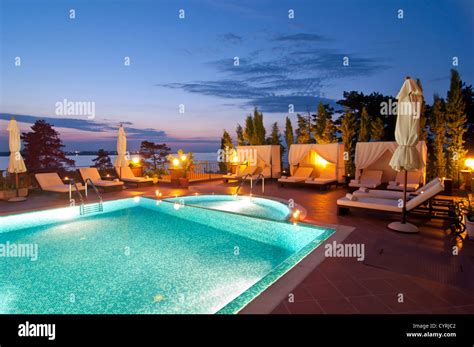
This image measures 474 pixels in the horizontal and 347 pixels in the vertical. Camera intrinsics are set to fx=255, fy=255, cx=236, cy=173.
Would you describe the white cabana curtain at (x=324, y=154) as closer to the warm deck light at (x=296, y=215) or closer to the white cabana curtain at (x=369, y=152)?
the white cabana curtain at (x=369, y=152)

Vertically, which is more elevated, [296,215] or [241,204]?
[296,215]

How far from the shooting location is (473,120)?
14.8 metres

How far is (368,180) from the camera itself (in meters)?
9.79

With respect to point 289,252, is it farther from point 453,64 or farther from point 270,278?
point 453,64

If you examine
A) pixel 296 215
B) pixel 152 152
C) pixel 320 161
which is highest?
pixel 152 152

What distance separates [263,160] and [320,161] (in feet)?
9.09

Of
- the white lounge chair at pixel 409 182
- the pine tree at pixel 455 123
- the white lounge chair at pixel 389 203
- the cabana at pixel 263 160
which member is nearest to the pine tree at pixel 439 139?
the pine tree at pixel 455 123

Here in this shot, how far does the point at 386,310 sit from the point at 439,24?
58.8ft

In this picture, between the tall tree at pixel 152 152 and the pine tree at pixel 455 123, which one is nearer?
the pine tree at pixel 455 123

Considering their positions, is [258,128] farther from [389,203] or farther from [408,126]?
[408,126]

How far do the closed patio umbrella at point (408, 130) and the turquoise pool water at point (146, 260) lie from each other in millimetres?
1876

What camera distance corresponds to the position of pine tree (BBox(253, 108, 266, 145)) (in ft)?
52.2

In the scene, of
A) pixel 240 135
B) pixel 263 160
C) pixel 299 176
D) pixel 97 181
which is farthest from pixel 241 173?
pixel 97 181

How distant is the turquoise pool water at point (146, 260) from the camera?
3464 mm
